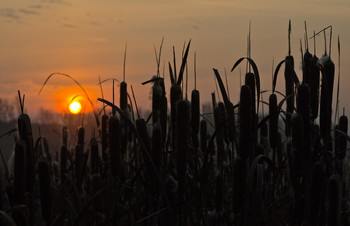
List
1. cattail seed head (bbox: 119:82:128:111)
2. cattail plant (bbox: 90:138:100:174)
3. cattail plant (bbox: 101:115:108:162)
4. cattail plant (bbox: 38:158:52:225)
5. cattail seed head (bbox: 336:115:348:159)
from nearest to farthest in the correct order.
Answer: cattail plant (bbox: 38:158:52:225), cattail seed head (bbox: 119:82:128:111), cattail seed head (bbox: 336:115:348:159), cattail plant (bbox: 101:115:108:162), cattail plant (bbox: 90:138:100:174)

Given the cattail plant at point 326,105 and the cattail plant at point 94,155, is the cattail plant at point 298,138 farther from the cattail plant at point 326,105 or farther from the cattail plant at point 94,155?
the cattail plant at point 94,155

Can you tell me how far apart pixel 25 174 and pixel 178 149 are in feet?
2.08

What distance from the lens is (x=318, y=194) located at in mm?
2334

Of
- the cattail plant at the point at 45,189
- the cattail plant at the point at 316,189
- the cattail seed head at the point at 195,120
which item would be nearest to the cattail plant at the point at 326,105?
the cattail plant at the point at 316,189

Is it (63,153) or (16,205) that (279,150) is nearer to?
(63,153)

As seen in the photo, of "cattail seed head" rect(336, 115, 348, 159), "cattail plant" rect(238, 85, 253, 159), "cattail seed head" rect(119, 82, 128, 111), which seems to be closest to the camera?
"cattail plant" rect(238, 85, 253, 159)

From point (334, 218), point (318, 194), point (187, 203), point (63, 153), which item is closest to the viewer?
point (334, 218)

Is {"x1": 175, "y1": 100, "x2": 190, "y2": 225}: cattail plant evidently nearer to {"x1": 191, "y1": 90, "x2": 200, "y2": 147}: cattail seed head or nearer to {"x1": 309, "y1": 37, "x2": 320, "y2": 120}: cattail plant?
{"x1": 191, "y1": 90, "x2": 200, "y2": 147}: cattail seed head

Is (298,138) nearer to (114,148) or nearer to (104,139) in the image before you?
(114,148)

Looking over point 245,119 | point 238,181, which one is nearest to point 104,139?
point 238,181

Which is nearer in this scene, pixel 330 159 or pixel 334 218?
pixel 334 218

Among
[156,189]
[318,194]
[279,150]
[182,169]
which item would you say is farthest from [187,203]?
[279,150]

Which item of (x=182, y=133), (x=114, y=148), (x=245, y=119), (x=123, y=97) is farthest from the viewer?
(x=123, y=97)

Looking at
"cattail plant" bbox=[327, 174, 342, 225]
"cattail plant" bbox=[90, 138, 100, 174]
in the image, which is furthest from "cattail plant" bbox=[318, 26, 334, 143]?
"cattail plant" bbox=[90, 138, 100, 174]
